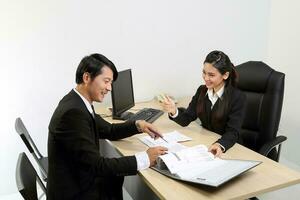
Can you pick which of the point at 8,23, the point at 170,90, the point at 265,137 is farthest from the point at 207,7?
the point at 8,23

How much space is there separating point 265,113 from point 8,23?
2032mm

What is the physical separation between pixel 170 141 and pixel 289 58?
1912 mm

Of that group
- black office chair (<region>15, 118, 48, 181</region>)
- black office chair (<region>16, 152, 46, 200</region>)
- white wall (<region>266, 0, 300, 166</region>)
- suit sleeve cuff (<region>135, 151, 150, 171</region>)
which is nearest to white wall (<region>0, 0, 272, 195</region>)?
white wall (<region>266, 0, 300, 166</region>)

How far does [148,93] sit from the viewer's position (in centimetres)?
307

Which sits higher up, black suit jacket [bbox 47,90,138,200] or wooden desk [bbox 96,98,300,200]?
black suit jacket [bbox 47,90,138,200]

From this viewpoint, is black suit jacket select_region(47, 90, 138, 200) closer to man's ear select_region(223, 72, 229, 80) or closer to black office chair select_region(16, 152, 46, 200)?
black office chair select_region(16, 152, 46, 200)

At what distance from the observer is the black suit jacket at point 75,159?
1.43 meters

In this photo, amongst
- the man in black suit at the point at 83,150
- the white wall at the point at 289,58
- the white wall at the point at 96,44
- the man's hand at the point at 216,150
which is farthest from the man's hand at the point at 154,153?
the white wall at the point at 289,58

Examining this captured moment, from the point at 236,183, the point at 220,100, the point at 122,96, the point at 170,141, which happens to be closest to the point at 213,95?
the point at 220,100

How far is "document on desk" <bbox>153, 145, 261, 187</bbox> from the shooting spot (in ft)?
4.60

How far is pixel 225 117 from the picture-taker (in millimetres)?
2088

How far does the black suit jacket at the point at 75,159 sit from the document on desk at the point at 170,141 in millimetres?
364

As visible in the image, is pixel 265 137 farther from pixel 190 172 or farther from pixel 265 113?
pixel 190 172

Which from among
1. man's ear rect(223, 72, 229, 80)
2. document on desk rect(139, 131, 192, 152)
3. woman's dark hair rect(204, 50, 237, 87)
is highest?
woman's dark hair rect(204, 50, 237, 87)
